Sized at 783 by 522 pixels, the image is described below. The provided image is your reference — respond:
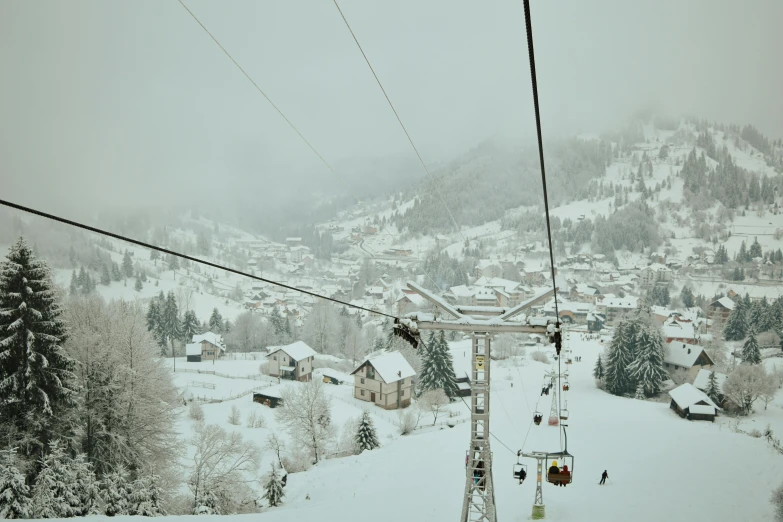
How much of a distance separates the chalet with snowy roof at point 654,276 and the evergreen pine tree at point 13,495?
98.4 meters

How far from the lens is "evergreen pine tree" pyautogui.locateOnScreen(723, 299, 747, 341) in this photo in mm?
53000

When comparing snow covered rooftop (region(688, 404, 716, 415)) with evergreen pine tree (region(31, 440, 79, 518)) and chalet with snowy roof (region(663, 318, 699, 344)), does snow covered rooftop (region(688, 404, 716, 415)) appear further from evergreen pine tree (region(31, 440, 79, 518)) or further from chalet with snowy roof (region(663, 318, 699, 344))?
evergreen pine tree (region(31, 440, 79, 518))

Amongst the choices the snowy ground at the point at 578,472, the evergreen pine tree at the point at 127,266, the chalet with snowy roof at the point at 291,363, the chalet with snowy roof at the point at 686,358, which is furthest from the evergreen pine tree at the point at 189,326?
the chalet with snowy roof at the point at 686,358

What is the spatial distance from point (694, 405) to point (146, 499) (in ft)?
105

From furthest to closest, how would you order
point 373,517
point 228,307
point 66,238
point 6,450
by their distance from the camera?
point 228,307 → point 66,238 → point 373,517 → point 6,450

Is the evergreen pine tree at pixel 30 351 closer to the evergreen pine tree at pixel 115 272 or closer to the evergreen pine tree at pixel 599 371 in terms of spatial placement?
the evergreen pine tree at pixel 599 371

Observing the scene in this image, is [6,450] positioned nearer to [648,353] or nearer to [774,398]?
[648,353]

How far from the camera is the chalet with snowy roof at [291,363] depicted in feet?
131

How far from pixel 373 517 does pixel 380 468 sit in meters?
6.12

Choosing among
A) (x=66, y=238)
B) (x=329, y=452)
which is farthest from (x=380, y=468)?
(x=66, y=238)

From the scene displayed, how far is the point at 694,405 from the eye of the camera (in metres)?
29.8

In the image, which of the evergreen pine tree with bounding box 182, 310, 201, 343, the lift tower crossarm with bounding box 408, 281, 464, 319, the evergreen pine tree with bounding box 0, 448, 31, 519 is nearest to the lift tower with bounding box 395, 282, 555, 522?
the lift tower crossarm with bounding box 408, 281, 464, 319

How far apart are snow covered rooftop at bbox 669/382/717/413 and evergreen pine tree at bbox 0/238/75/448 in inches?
1325

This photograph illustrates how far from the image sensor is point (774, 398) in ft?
110
